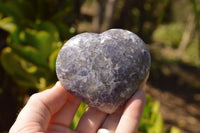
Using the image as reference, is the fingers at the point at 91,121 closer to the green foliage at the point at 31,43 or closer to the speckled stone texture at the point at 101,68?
the speckled stone texture at the point at 101,68

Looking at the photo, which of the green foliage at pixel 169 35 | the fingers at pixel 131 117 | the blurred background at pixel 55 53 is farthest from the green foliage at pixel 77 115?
the green foliage at pixel 169 35

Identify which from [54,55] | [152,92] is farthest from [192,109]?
[54,55]

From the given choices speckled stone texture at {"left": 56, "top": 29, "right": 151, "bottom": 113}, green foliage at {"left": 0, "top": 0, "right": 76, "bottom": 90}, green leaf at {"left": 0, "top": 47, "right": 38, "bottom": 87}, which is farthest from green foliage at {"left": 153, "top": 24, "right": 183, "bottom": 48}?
speckled stone texture at {"left": 56, "top": 29, "right": 151, "bottom": 113}

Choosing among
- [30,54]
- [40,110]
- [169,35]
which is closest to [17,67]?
[30,54]

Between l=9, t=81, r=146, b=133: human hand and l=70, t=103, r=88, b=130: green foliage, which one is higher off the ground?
l=9, t=81, r=146, b=133: human hand

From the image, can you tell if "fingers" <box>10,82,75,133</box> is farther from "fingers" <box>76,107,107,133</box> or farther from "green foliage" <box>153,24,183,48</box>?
Answer: "green foliage" <box>153,24,183,48</box>
